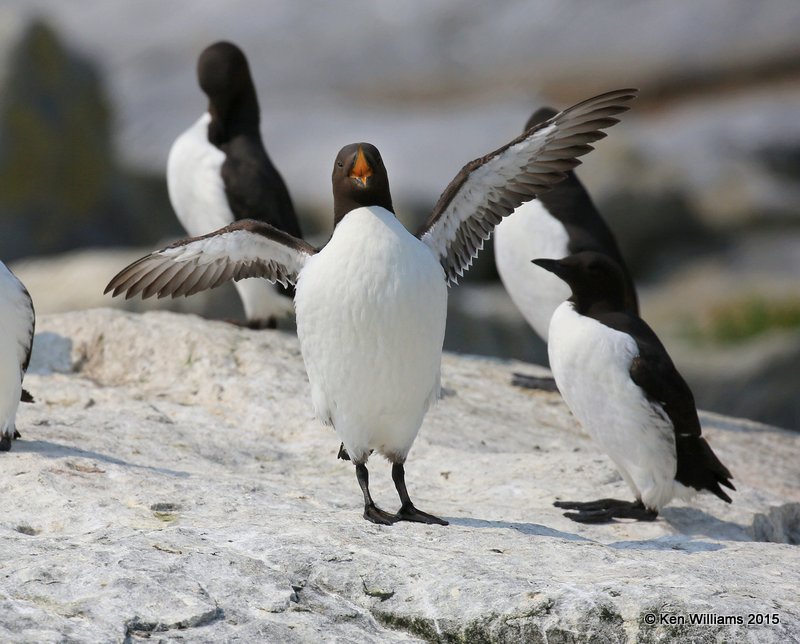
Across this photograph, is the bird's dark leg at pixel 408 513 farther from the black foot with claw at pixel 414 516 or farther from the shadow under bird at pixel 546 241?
the shadow under bird at pixel 546 241

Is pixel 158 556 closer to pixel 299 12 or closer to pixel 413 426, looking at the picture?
pixel 413 426

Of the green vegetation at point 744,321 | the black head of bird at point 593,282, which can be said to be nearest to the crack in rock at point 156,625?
the black head of bird at point 593,282

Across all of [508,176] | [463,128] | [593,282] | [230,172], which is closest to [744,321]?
[463,128]

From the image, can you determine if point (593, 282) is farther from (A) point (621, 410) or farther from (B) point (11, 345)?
(B) point (11, 345)

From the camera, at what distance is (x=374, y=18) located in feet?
101

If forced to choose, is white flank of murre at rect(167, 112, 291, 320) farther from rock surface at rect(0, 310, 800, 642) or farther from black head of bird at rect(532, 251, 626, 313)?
black head of bird at rect(532, 251, 626, 313)

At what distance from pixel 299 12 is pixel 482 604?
27272 mm

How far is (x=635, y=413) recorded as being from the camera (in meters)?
6.79

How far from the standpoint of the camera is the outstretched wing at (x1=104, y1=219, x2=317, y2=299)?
253 inches

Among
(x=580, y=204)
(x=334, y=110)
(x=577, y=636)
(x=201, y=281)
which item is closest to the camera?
(x=577, y=636)

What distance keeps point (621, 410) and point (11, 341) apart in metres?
3.03

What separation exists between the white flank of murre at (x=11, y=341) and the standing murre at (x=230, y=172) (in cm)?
305

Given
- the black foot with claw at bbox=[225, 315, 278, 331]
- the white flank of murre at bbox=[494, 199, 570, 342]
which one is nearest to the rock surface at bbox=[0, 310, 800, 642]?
the black foot with claw at bbox=[225, 315, 278, 331]

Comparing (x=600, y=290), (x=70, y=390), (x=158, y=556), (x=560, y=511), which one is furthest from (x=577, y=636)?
(x=70, y=390)
